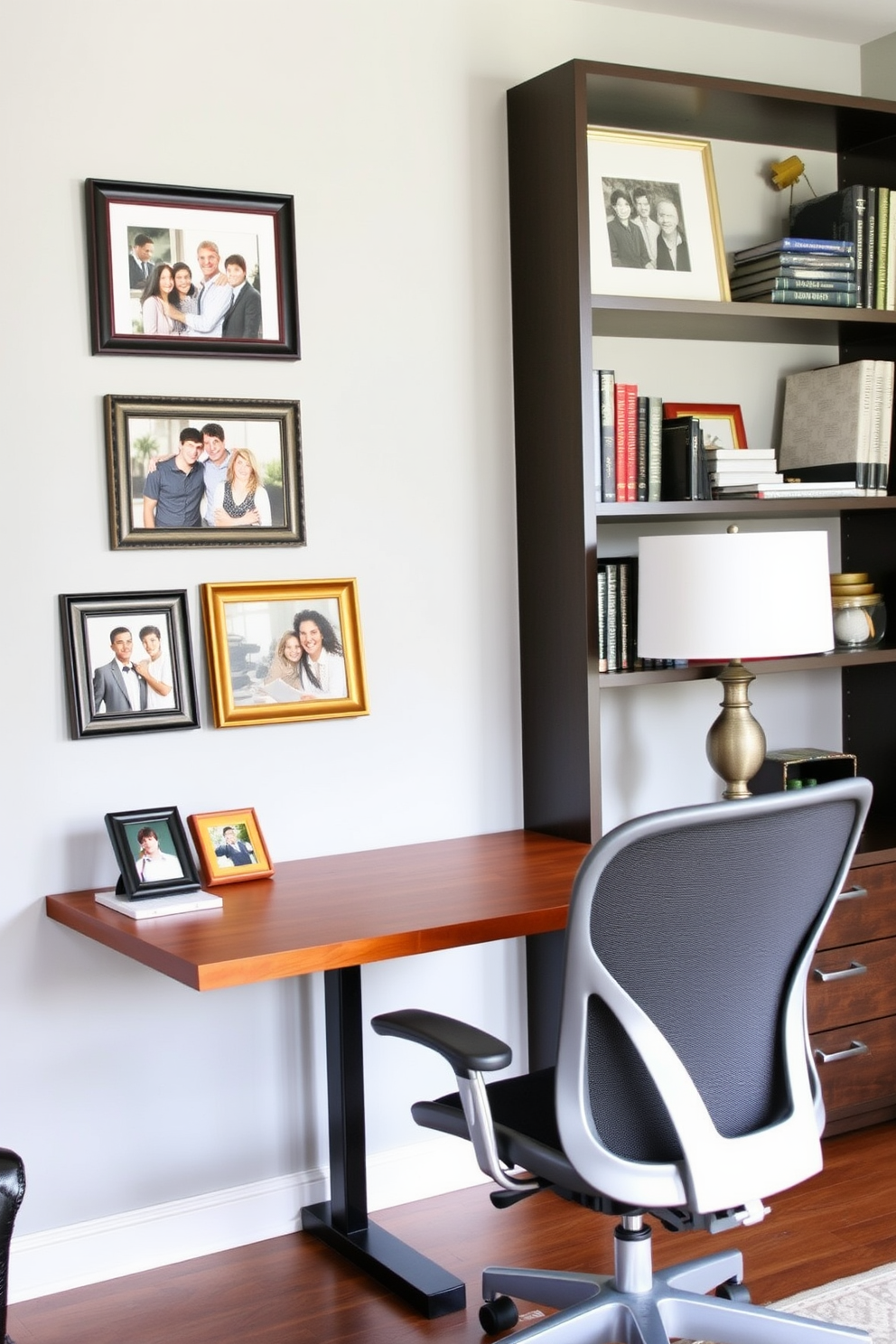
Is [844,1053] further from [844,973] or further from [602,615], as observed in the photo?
[602,615]

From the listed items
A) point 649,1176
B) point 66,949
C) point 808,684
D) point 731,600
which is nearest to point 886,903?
point 808,684

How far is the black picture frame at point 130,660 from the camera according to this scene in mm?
2600

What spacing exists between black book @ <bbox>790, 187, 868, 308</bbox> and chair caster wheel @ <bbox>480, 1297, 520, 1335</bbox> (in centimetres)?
222

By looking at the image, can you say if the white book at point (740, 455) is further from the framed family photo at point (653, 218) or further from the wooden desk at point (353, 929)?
the wooden desk at point (353, 929)

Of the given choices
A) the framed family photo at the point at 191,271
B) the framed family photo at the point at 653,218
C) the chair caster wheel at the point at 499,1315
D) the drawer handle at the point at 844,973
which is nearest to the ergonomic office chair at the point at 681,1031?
the chair caster wheel at the point at 499,1315

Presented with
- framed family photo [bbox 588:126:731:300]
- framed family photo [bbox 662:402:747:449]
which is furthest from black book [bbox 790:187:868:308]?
framed family photo [bbox 662:402:747:449]

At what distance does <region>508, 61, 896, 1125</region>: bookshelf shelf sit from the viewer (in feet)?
9.34

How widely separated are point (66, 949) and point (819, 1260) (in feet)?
4.89

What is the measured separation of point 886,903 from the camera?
313cm

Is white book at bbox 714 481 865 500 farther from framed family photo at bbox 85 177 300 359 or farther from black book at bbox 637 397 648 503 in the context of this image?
framed family photo at bbox 85 177 300 359

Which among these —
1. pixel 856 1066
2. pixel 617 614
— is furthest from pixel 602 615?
pixel 856 1066

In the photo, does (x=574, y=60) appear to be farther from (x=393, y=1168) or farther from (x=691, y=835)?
(x=393, y=1168)

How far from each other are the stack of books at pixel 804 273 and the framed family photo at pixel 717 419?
251 millimetres

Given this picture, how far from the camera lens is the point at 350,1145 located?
2682mm
